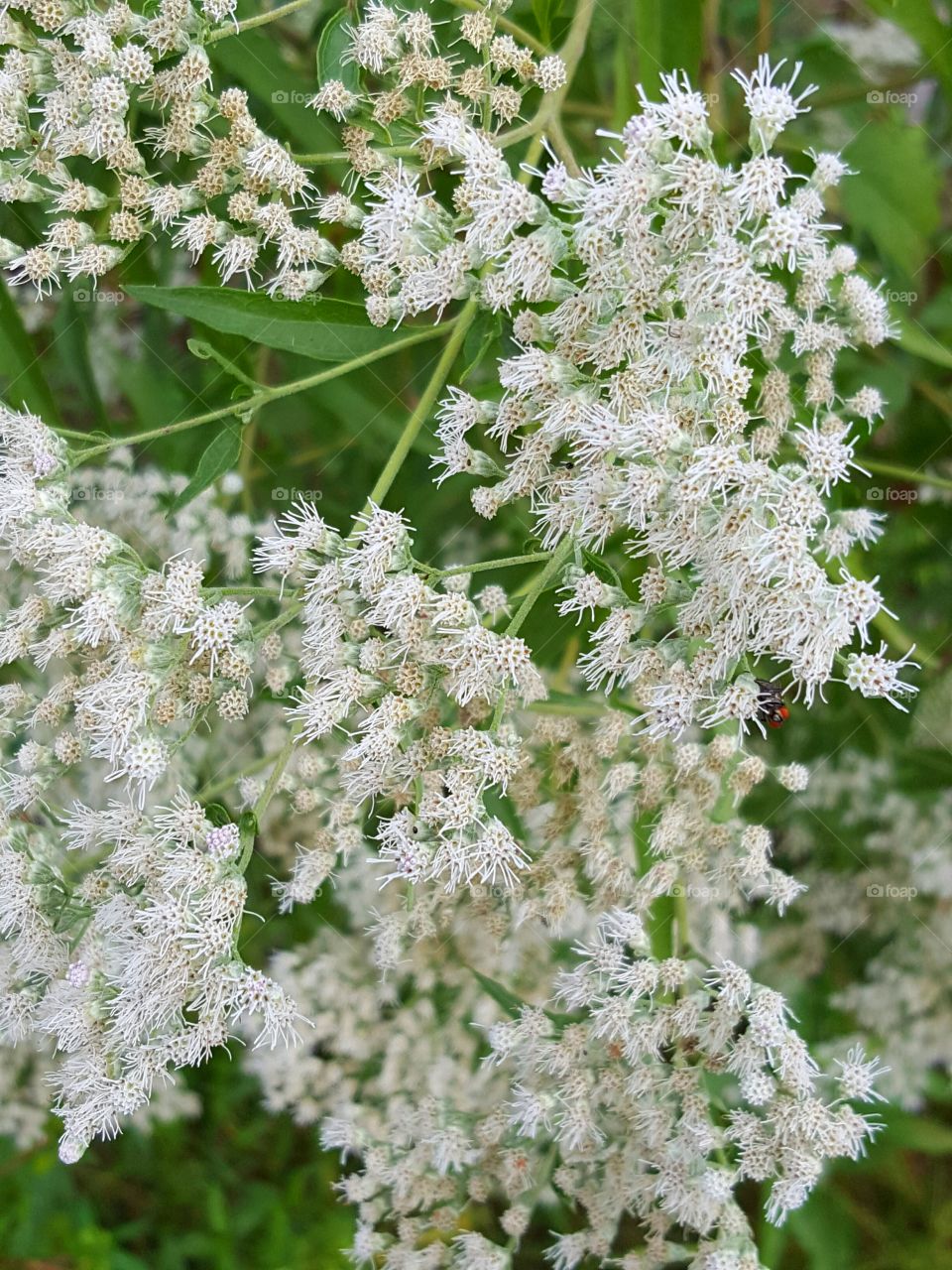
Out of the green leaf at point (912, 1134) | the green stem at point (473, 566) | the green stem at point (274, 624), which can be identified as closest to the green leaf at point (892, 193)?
the green stem at point (473, 566)

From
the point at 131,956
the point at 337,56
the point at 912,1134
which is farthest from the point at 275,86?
the point at 912,1134

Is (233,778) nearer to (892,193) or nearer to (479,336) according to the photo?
(479,336)

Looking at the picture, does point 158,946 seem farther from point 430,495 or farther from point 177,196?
point 430,495

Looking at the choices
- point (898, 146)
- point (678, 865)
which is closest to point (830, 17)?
point (898, 146)

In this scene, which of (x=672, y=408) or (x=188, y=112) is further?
(x=188, y=112)

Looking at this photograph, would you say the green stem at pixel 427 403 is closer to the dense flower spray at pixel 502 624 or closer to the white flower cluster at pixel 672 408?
the dense flower spray at pixel 502 624
